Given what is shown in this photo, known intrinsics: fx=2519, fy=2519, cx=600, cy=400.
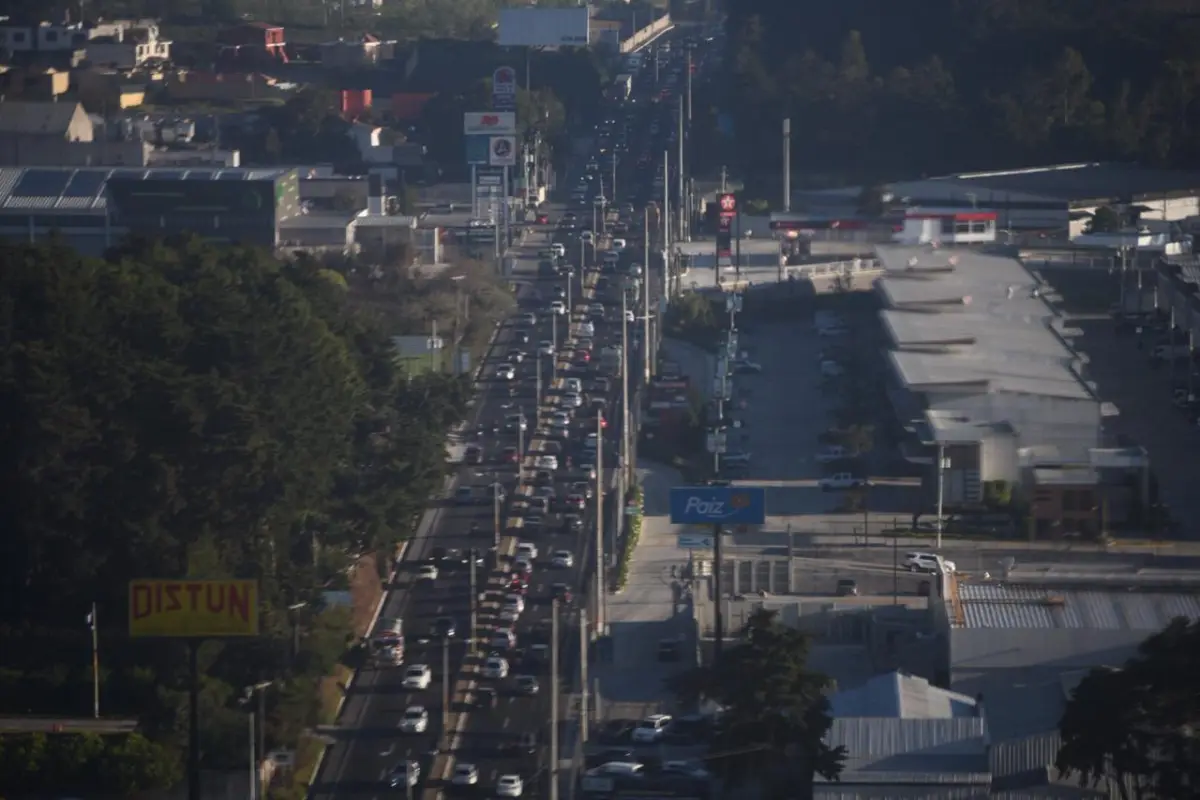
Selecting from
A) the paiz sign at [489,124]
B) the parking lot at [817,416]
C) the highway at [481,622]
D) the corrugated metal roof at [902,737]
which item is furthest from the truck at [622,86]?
the corrugated metal roof at [902,737]

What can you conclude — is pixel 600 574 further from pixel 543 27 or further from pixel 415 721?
pixel 543 27

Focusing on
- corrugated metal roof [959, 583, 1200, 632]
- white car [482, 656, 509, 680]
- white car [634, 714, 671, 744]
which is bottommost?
white car [634, 714, 671, 744]

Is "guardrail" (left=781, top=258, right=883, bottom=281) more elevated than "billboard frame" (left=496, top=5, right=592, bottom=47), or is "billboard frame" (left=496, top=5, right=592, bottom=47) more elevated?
"billboard frame" (left=496, top=5, right=592, bottom=47)

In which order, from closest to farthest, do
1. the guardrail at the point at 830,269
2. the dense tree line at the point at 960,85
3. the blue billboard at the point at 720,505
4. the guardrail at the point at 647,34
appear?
the blue billboard at the point at 720,505 → the guardrail at the point at 830,269 → the dense tree line at the point at 960,85 → the guardrail at the point at 647,34

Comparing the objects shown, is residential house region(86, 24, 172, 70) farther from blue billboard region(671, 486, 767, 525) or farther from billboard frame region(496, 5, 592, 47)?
blue billboard region(671, 486, 767, 525)

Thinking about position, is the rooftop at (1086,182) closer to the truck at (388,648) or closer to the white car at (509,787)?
the truck at (388,648)

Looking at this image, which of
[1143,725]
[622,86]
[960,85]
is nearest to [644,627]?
[1143,725]

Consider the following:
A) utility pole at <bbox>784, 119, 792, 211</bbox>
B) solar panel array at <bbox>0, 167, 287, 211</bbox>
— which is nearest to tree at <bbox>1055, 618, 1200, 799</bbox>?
solar panel array at <bbox>0, 167, 287, 211</bbox>

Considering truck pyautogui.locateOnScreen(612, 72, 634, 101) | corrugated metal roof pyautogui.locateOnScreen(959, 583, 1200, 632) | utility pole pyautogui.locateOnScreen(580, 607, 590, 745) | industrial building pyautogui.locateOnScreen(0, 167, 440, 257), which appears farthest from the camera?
truck pyautogui.locateOnScreen(612, 72, 634, 101)
